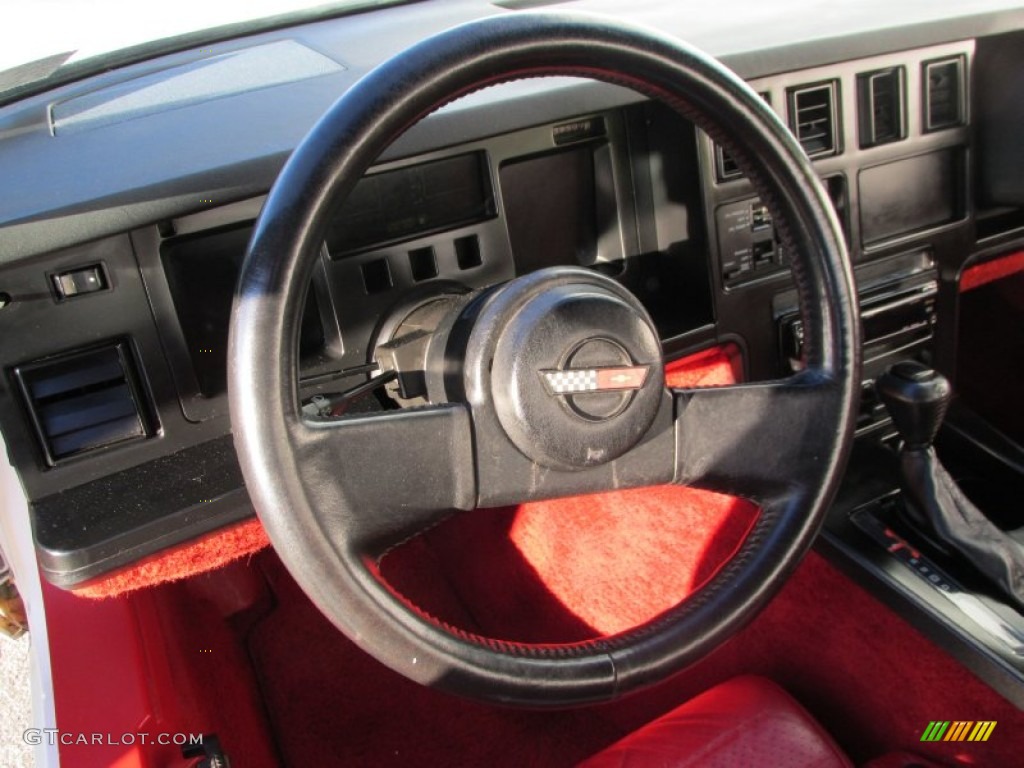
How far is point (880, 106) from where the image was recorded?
5.16 ft

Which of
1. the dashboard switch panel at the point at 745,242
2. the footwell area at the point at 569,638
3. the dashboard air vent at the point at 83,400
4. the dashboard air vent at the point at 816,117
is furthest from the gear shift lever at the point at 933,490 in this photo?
the dashboard air vent at the point at 83,400

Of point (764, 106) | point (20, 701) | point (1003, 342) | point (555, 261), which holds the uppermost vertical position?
point (764, 106)

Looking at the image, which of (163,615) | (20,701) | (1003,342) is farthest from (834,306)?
(20,701)

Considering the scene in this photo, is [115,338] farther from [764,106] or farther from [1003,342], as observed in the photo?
[1003,342]

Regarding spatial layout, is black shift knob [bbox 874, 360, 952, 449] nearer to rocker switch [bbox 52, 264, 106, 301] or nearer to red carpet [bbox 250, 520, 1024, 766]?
red carpet [bbox 250, 520, 1024, 766]

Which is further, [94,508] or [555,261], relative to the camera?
[555,261]

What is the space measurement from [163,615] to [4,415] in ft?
1.89

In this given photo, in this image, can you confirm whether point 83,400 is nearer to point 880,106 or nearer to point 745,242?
point 745,242

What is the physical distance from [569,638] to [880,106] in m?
1.09

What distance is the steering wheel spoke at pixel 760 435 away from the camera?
1.00 m

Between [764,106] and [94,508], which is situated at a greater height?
[764,106]

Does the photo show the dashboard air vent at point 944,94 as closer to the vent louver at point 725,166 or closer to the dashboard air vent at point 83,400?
the vent louver at point 725,166

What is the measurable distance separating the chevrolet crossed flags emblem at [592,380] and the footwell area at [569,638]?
681 mm

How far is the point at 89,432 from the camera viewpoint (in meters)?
1.14
